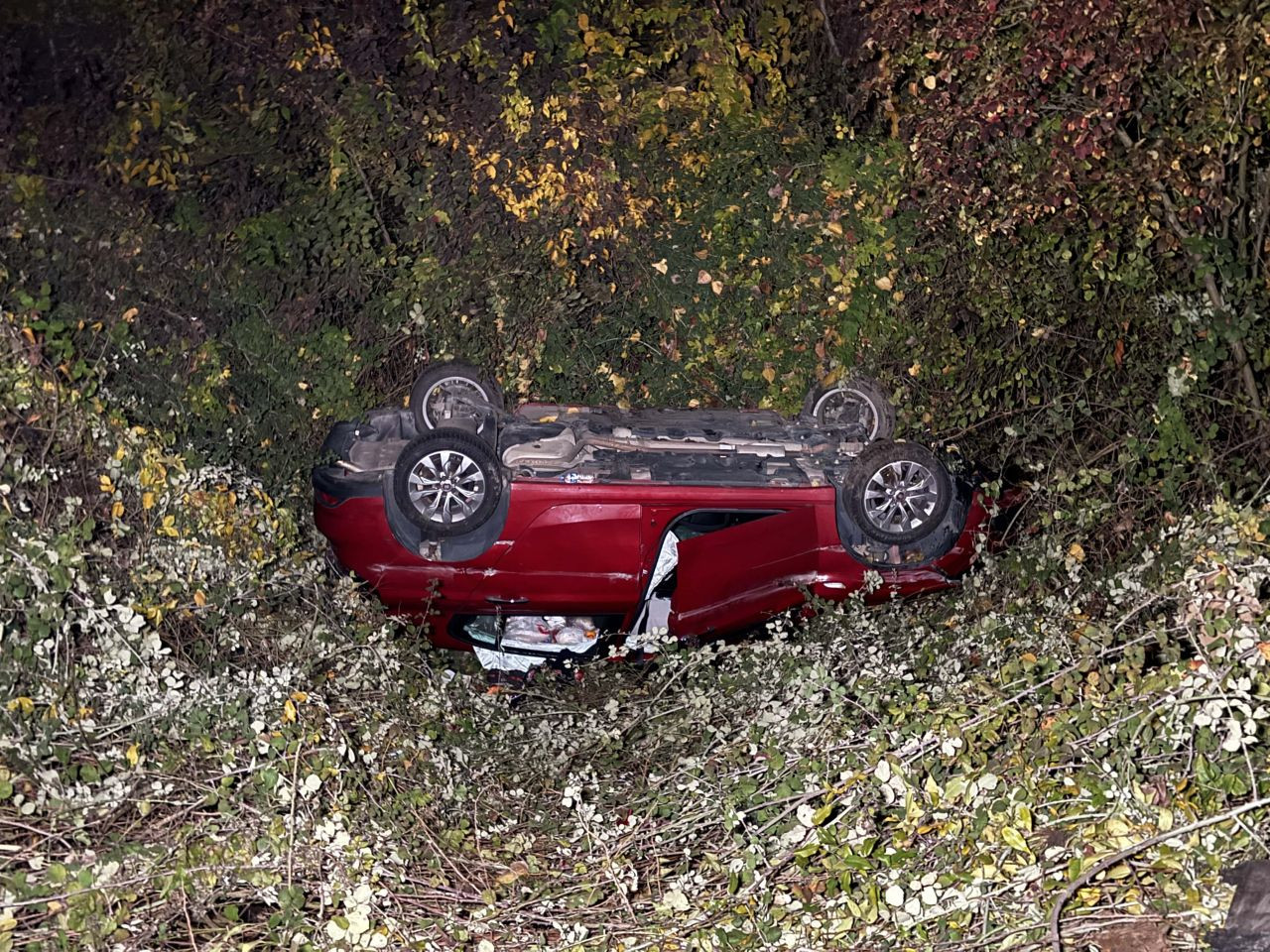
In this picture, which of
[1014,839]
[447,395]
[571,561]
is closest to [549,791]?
[571,561]

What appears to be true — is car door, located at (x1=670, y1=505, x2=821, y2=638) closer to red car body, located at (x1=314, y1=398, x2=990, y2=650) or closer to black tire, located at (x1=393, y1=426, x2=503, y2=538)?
red car body, located at (x1=314, y1=398, x2=990, y2=650)

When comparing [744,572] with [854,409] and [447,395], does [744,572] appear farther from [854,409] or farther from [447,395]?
[447,395]

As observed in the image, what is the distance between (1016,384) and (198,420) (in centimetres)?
514

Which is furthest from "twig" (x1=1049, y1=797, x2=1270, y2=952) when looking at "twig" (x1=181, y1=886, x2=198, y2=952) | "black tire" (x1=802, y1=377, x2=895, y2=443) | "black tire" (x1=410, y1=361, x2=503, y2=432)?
"black tire" (x1=410, y1=361, x2=503, y2=432)

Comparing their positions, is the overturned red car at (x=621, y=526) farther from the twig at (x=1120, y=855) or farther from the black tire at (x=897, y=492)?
the twig at (x=1120, y=855)

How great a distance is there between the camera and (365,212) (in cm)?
747

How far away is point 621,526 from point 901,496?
1625 millimetres

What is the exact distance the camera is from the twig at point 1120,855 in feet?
9.86

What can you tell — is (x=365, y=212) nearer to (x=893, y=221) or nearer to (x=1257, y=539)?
(x=893, y=221)

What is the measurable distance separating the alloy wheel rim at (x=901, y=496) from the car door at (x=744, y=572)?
1.18 feet

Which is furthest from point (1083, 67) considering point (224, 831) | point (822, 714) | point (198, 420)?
point (198, 420)

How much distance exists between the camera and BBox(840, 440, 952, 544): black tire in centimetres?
641

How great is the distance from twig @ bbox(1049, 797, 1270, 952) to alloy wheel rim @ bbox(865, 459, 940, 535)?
3.27 metres

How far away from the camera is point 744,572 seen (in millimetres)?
6340
